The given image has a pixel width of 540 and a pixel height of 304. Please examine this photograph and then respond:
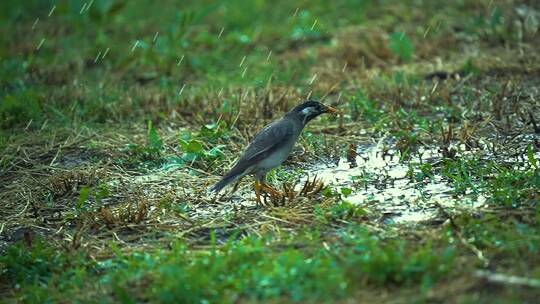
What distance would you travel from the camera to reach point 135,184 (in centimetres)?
754

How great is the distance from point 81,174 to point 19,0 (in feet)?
32.7

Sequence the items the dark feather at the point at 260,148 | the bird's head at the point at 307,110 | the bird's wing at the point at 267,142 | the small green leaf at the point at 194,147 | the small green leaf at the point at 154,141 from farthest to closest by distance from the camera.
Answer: the small green leaf at the point at 154,141 → the small green leaf at the point at 194,147 → the bird's head at the point at 307,110 → the bird's wing at the point at 267,142 → the dark feather at the point at 260,148

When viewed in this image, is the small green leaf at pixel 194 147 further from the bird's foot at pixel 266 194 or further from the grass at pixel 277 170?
the bird's foot at pixel 266 194

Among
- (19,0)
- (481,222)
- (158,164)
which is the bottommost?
(19,0)

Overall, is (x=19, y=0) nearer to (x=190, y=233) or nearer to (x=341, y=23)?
(x=341, y=23)

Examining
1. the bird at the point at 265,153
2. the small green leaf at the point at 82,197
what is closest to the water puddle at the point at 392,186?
the bird at the point at 265,153

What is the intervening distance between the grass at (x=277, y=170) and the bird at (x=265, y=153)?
0.72 feet

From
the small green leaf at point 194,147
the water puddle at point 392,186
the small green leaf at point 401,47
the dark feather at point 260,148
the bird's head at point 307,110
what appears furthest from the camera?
the small green leaf at point 401,47

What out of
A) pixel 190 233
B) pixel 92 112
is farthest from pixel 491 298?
pixel 92 112

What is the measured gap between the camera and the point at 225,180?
6.69 metres

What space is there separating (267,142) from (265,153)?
0.12 m

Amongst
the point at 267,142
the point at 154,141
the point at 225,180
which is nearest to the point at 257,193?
the point at 225,180

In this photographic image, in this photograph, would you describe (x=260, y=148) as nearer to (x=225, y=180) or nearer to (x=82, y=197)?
(x=225, y=180)

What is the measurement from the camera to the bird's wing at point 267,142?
6.83m
